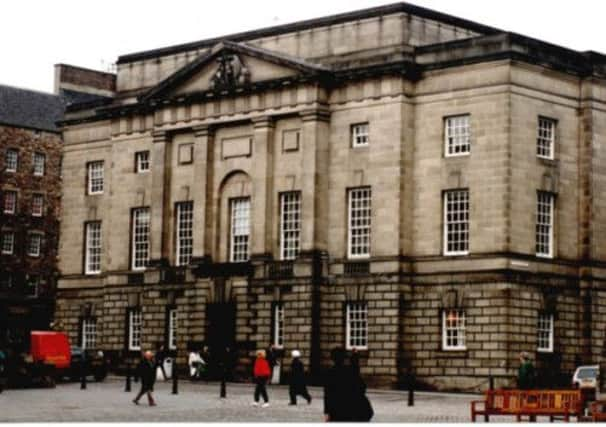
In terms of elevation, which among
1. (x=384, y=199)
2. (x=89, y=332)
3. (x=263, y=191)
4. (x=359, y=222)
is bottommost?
(x=89, y=332)

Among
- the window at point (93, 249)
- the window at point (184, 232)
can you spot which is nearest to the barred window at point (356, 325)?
the window at point (184, 232)

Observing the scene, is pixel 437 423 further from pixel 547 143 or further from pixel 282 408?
pixel 547 143

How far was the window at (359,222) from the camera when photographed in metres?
62.9

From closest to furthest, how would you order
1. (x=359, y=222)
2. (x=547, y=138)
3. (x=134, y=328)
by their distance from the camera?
1. (x=547, y=138)
2. (x=359, y=222)
3. (x=134, y=328)

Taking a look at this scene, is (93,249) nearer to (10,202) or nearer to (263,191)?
(263,191)

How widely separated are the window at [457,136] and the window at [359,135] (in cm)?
381

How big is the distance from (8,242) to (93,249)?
3256 centimetres

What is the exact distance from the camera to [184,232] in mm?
70000

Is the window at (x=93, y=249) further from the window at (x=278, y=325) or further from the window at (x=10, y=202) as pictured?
the window at (x=10, y=202)

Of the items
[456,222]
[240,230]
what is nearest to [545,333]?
[456,222]

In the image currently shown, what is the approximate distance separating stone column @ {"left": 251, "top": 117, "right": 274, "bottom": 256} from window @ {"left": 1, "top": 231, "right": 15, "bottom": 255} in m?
44.5

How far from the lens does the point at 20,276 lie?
4235 inches

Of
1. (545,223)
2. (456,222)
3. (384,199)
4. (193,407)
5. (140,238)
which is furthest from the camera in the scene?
(140,238)

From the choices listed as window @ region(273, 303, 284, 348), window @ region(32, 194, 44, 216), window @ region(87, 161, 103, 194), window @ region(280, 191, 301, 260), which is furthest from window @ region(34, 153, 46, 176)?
window @ region(273, 303, 284, 348)
